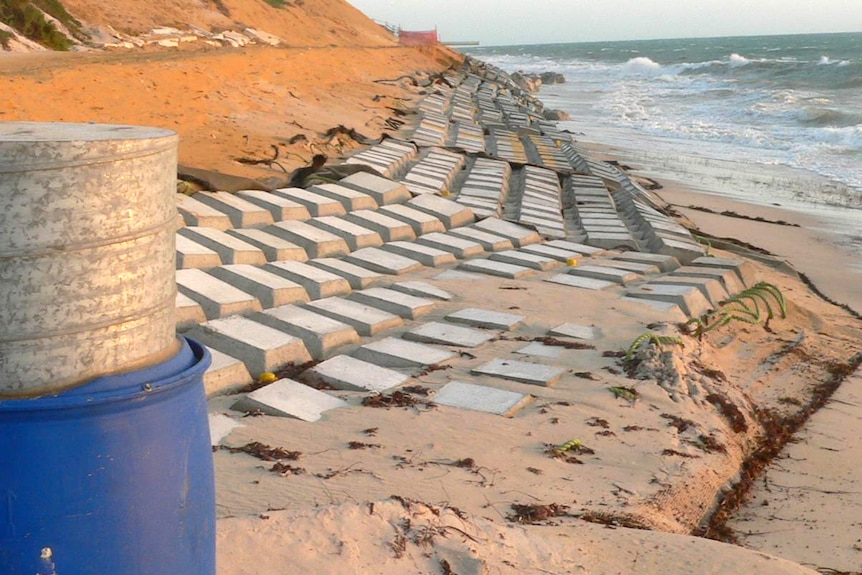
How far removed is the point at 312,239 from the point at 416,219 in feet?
4.39

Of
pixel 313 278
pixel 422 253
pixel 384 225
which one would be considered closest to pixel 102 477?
pixel 313 278

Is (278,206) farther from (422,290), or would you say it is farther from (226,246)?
(422,290)

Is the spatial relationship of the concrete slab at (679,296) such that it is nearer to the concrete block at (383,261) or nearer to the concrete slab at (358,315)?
the concrete block at (383,261)

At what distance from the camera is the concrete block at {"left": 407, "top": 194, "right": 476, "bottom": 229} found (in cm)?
823

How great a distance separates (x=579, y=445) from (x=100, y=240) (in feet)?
7.90

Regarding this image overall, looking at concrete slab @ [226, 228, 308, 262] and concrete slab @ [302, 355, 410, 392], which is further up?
concrete slab @ [226, 228, 308, 262]

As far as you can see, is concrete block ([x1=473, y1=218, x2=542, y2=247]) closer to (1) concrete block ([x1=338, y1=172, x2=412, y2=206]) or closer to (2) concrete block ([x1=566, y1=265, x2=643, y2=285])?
(1) concrete block ([x1=338, y1=172, x2=412, y2=206])

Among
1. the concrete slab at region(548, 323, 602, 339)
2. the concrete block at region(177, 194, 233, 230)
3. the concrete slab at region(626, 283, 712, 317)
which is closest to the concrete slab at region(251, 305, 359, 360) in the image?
the concrete slab at region(548, 323, 602, 339)

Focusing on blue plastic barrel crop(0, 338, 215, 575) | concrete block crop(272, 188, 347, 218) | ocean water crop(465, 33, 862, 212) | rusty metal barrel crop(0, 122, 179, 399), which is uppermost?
rusty metal barrel crop(0, 122, 179, 399)

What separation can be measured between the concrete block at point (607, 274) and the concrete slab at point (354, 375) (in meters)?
2.67

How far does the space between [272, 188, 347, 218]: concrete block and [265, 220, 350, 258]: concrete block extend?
443 mm

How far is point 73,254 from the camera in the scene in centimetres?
189

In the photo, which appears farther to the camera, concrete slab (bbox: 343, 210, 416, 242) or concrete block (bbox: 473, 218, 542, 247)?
concrete block (bbox: 473, 218, 542, 247)

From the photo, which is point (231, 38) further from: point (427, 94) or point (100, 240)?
point (100, 240)
